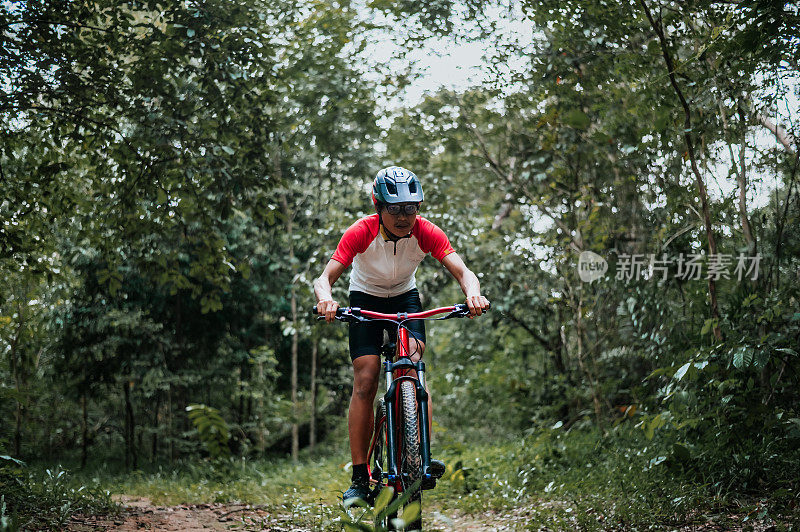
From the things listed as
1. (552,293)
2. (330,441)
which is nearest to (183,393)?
(330,441)

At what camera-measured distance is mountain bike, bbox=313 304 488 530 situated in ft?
11.4

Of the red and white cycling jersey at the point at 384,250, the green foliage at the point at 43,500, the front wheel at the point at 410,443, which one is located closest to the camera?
the front wheel at the point at 410,443

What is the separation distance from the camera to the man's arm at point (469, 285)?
357 centimetres

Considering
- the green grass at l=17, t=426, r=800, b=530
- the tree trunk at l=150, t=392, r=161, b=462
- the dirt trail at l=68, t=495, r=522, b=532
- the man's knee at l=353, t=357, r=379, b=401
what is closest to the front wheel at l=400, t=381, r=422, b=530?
the man's knee at l=353, t=357, r=379, b=401

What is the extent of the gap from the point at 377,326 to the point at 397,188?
863 mm

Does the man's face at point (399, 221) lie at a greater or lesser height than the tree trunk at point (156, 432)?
greater

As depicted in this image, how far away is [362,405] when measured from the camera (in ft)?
13.2

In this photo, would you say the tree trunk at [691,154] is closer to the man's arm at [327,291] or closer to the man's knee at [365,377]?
the man's knee at [365,377]

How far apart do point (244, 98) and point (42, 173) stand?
1823 millimetres

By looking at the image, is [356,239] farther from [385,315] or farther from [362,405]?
[362,405]

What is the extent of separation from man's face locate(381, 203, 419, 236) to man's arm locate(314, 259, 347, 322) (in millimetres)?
367

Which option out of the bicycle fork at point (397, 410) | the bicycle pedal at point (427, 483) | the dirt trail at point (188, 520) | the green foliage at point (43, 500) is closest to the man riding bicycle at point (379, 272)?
the bicycle fork at point (397, 410)

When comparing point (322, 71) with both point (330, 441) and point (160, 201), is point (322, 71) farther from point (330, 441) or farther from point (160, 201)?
point (330, 441)

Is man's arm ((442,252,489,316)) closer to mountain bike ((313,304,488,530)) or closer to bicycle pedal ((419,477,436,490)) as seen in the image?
mountain bike ((313,304,488,530))
